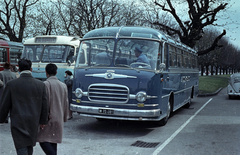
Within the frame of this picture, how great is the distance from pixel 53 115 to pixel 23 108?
0.79m

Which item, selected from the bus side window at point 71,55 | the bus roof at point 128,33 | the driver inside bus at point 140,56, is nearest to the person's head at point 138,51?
the driver inside bus at point 140,56

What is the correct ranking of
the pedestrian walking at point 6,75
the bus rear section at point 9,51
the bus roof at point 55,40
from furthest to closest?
the bus rear section at point 9,51 → the bus roof at point 55,40 → the pedestrian walking at point 6,75

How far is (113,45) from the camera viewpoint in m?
9.56

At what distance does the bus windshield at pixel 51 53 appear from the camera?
51.1 ft

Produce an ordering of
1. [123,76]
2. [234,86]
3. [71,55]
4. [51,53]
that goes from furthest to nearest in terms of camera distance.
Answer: [234,86]
[51,53]
[71,55]
[123,76]

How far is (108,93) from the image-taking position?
29.0 feet

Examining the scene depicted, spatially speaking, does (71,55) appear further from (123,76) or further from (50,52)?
(123,76)

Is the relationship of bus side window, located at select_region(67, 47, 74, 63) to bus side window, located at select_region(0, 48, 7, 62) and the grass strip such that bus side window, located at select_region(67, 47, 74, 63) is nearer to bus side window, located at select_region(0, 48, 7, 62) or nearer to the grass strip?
bus side window, located at select_region(0, 48, 7, 62)

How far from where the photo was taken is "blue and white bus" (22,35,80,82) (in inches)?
614

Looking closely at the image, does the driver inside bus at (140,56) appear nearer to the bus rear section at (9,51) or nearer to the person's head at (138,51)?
the person's head at (138,51)

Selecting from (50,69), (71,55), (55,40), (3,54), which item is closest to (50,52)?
(55,40)

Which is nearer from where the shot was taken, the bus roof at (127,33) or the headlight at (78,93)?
the headlight at (78,93)

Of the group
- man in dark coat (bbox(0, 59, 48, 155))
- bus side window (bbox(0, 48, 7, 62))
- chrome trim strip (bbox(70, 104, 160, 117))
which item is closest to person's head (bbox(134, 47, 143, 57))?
chrome trim strip (bbox(70, 104, 160, 117))

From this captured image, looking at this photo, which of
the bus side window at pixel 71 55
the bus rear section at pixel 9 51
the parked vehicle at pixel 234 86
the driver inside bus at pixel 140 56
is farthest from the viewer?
the bus rear section at pixel 9 51
